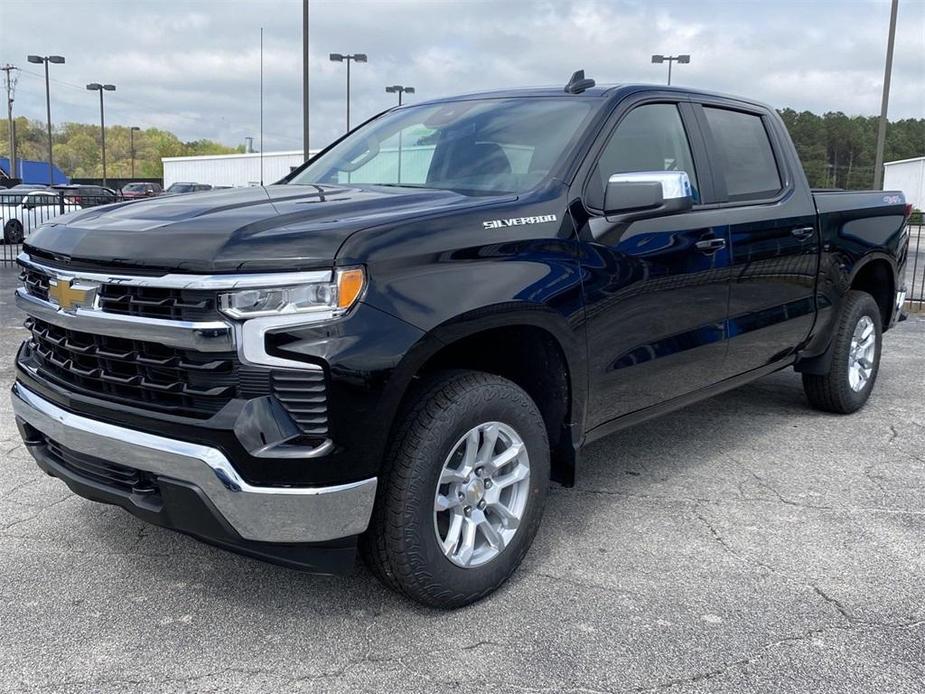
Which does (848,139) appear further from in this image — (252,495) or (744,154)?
(252,495)

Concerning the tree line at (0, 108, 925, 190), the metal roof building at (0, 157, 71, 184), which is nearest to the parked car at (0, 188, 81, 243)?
the tree line at (0, 108, 925, 190)

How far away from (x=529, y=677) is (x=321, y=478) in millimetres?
870

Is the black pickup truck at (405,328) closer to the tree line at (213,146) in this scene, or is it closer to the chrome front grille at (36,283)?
the chrome front grille at (36,283)

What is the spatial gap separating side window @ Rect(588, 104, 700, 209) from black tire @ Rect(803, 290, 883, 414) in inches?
74.9

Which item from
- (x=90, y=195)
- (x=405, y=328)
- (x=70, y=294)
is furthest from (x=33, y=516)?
(x=90, y=195)

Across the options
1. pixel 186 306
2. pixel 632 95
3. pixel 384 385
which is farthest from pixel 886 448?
pixel 186 306

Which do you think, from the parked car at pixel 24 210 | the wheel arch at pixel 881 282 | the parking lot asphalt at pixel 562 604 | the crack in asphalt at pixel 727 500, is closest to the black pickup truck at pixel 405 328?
the parking lot asphalt at pixel 562 604

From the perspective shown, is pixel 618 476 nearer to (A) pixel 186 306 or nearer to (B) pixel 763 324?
(B) pixel 763 324

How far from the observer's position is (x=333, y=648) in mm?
2771

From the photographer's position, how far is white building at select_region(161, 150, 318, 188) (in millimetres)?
47344

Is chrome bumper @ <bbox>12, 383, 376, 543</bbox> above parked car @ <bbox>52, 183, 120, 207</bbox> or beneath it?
beneath

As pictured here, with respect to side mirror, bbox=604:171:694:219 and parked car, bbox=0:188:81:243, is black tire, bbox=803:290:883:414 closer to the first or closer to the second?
side mirror, bbox=604:171:694:219

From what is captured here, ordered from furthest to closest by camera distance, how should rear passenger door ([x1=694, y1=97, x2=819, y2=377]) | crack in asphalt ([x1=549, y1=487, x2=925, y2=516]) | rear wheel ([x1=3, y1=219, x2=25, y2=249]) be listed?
rear wheel ([x1=3, y1=219, x2=25, y2=249])
rear passenger door ([x1=694, y1=97, x2=819, y2=377])
crack in asphalt ([x1=549, y1=487, x2=925, y2=516])

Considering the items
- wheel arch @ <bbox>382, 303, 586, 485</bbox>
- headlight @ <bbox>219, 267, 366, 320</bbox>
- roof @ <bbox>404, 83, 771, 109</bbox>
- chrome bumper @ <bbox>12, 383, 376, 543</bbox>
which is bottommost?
chrome bumper @ <bbox>12, 383, 376, 543</bbox>
